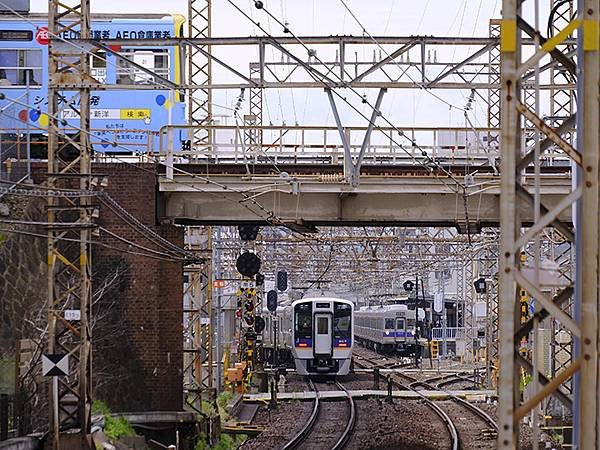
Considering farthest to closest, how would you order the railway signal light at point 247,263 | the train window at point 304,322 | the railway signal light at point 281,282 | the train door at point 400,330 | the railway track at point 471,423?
the train door at point 400,330 → the railway signal light at point 281,282 → the train window at point 304,322 → the railway signal light at point 247,263 → the railway track at point 471,423

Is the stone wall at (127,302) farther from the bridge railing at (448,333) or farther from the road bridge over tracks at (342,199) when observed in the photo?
the bridge railing at (448,333)

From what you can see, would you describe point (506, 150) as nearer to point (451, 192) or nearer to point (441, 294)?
point (451, 192)

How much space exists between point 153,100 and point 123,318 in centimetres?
578

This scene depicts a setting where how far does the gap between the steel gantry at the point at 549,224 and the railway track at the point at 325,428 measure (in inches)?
611

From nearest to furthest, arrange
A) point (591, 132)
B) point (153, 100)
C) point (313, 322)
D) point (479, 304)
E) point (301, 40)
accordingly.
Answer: point (591, 132) < point (301, 40) < point (153, 100) < point (313, 322) < point (479, 304)

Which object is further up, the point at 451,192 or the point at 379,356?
the point at 451,192

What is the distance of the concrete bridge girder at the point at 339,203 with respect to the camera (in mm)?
18594

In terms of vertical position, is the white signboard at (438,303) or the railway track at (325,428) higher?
the white signboard at (438,303)

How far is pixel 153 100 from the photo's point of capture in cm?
2456

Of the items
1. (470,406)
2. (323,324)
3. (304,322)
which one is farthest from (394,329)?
(470,406)

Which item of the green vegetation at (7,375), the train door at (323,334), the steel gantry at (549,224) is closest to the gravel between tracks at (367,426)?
the green vegetation at (7,375)

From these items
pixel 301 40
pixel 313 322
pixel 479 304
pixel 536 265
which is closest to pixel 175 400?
pixel 301 40

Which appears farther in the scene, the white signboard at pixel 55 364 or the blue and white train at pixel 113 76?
the blue and white train at pixel 113 76

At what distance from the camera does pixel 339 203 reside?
62.5 feet
